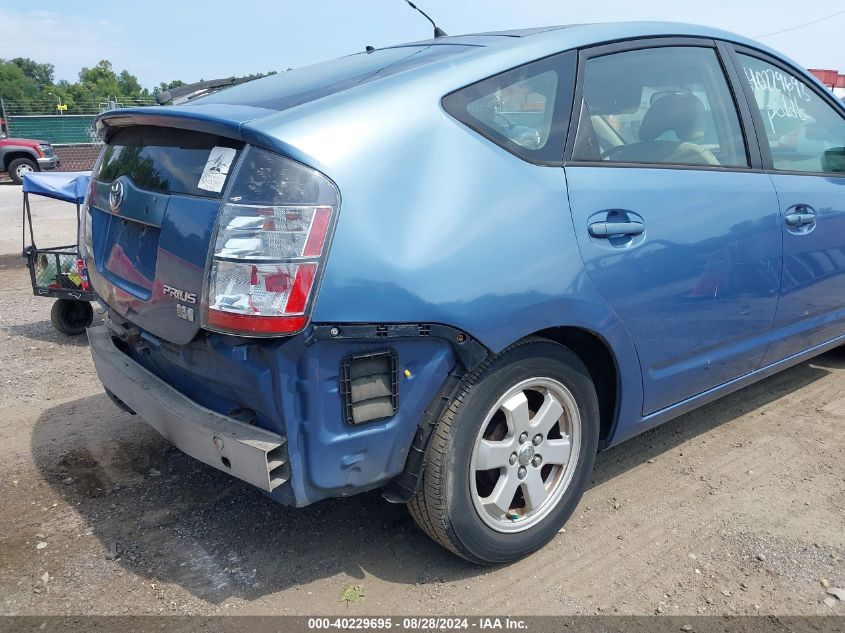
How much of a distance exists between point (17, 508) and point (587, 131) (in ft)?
9.22

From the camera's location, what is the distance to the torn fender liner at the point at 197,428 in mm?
2158

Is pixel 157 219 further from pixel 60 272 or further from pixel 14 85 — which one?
pixel 14 85

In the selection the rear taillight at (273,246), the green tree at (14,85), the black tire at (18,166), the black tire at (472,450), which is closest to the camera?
the rear taillight at (273,246)

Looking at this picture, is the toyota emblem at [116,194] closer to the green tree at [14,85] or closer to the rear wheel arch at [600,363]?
the rear wheel arch at [600,363]

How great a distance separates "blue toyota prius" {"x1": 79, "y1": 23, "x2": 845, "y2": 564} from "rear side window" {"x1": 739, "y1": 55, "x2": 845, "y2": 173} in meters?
0.16

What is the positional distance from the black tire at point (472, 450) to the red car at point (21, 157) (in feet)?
68.1

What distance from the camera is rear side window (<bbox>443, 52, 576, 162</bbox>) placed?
2394 millimetres

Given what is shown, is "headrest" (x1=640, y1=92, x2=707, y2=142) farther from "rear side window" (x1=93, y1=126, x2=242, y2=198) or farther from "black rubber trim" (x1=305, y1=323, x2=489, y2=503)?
"rear side window" (x1=93, y1=126, x2=242, y2=198)

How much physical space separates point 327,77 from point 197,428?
1367mm

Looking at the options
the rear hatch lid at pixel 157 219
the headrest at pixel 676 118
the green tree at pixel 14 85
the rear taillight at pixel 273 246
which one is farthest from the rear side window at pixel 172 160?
the green tree at pixel 14 85

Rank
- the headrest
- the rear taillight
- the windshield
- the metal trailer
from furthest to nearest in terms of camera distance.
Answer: the metal trailer
the headrest
the windshield
the rear taillight

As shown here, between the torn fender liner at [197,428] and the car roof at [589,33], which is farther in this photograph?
the car roof at [589,33]

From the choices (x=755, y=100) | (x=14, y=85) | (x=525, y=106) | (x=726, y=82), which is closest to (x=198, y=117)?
(x=525, y=106)

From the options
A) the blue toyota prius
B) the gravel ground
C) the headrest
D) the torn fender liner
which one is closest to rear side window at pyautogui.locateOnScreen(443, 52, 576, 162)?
the blue toyota prius
